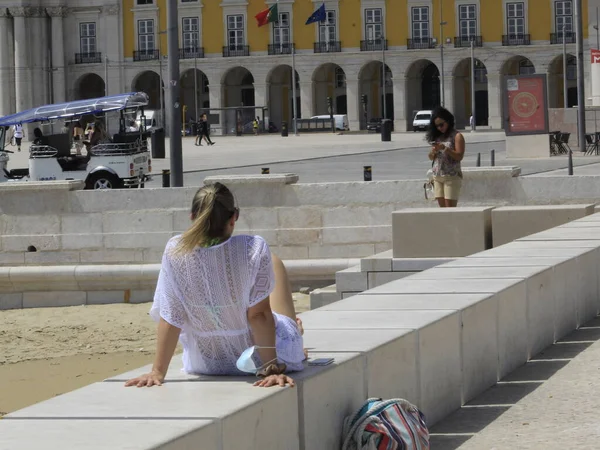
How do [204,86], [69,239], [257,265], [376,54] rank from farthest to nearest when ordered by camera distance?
[204,86] < [376,54] < [69,239] < [257,265]

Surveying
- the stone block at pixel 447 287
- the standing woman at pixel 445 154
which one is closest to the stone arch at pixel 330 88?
the standing woman at pixel 445 154

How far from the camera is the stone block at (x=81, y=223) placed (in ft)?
55.8

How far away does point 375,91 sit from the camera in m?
89.6

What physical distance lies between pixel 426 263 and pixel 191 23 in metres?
77.7

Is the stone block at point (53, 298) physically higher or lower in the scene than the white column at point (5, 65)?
lower

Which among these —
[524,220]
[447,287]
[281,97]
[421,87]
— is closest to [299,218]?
[524,220]

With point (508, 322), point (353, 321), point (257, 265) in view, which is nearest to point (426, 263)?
point (508, 322)

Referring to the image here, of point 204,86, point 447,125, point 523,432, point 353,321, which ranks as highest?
point 204,86

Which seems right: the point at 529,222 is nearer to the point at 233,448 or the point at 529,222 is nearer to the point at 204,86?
the point at 233,448

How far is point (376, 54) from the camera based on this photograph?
8531cm

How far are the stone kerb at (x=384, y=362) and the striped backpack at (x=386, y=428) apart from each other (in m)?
0.08

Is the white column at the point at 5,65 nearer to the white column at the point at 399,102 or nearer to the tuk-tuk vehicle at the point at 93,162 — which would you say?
the white column at the point at 399,102

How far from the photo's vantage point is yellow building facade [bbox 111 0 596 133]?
82750 millimetres

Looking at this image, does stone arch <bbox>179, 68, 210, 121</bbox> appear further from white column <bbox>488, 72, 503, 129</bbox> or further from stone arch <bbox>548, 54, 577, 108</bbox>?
stone arch <bbox>548, 54, 577, 108</bbox>
